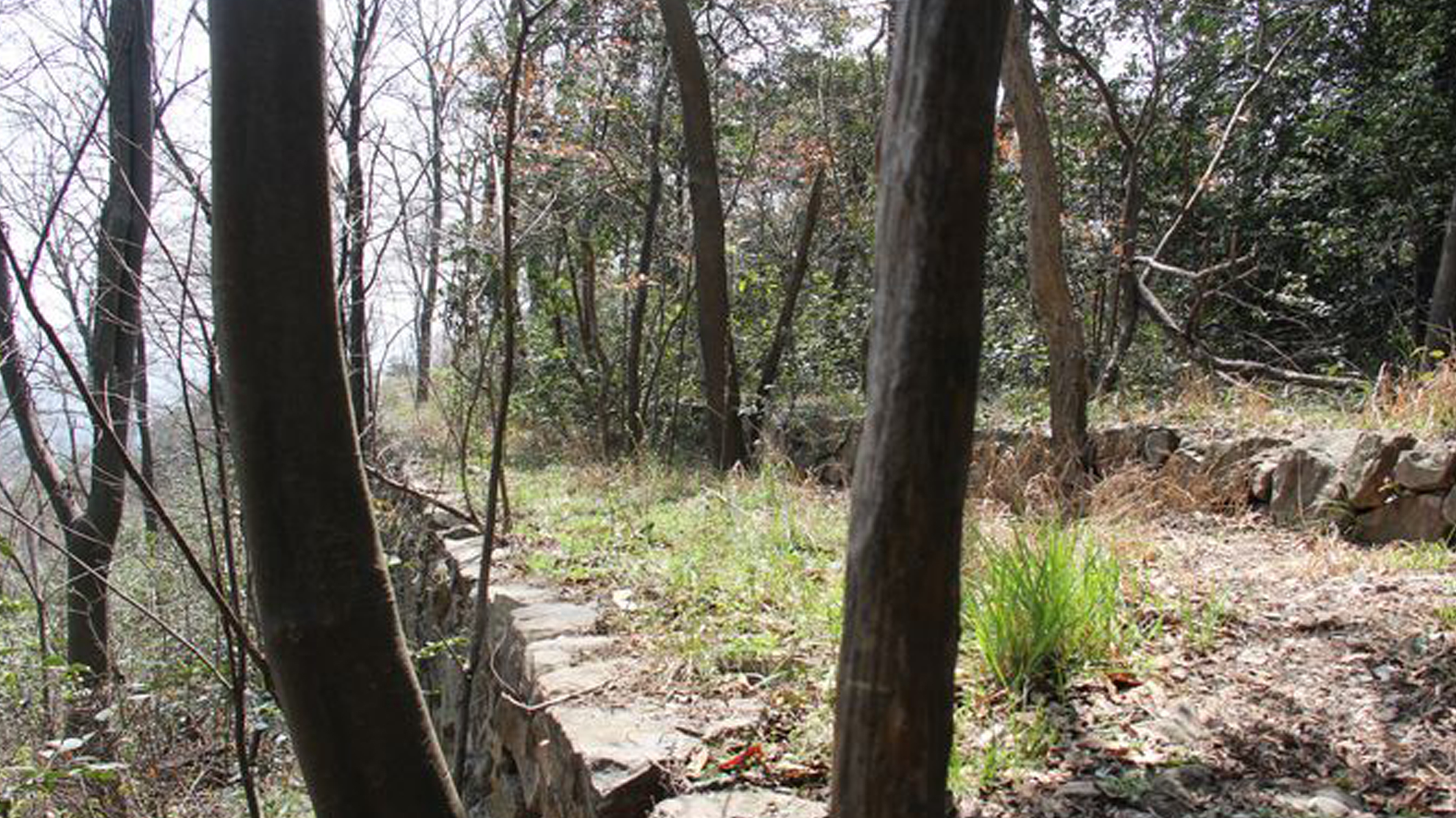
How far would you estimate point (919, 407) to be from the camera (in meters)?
1.16

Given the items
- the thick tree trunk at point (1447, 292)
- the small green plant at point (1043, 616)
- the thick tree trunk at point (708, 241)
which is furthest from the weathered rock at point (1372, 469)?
the thick tree trunk at point (708, 241)

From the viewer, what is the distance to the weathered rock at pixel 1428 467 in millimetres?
4184

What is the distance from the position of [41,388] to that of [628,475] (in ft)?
11.2

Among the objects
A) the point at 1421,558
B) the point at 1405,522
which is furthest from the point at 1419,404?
the point at 1421,558

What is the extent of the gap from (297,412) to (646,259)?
7.44 m

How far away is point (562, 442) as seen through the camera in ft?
31.6

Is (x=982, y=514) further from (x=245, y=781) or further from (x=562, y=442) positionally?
(x=562, y=442)

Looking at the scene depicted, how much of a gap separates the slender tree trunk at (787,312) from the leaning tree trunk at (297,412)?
A: 6.39 meters

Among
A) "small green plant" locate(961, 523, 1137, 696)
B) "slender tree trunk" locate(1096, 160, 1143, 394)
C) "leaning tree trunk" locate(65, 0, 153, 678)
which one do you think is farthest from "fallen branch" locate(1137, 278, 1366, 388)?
"leaning tree trunk" locate(65, 0, 153, 678)

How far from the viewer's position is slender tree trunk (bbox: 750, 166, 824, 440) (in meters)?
8.35

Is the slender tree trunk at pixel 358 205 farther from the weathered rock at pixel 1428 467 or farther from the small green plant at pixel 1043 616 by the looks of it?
the weathered rock at pixel 1428 467

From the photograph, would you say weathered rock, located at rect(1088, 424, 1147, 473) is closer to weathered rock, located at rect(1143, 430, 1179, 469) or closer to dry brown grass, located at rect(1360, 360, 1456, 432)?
weathered rock, located at rect(1143, 430, 1179, 469)

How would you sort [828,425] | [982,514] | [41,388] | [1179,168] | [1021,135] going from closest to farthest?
[982,514], [41,388], [1021,135], [828,425], [1179,168]

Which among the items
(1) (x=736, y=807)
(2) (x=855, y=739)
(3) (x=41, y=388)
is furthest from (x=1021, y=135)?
(3) (x=41, y=388)
